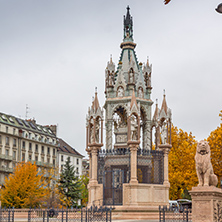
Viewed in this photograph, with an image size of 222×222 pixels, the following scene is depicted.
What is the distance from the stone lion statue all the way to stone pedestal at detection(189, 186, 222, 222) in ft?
1.35

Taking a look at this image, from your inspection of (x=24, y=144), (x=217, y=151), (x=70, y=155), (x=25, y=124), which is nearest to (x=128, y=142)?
(x=217, y=151)

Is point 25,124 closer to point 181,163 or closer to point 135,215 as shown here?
point 181,163

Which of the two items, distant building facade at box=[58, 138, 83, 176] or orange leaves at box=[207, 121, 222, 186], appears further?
distant building facade at box=[58, 138, 83, 176]

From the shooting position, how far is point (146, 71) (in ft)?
104

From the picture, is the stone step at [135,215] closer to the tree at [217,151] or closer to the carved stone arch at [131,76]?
the carved stone arch at [131,76]

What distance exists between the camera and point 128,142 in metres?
27.2

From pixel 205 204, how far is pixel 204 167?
1.45m

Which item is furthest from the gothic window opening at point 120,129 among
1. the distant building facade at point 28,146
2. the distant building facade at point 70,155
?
the distant building facade at point 70,155

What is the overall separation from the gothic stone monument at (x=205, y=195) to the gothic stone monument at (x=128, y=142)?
1012 cm

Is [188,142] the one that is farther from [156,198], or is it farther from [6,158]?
[6,158]

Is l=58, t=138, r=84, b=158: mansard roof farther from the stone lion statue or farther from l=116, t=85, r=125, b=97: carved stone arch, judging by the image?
the stone lion statue

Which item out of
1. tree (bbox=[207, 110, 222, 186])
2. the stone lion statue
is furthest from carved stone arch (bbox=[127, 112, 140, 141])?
tree (bbox=[207, 110, 222, 186])

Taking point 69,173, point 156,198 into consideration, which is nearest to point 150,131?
point 156,198

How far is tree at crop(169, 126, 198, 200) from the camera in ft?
135
